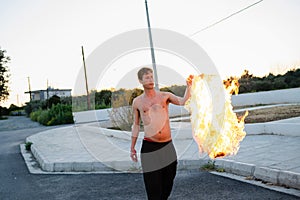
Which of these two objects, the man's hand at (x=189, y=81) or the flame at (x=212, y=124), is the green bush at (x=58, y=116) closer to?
the flame at (x=212, y=124)

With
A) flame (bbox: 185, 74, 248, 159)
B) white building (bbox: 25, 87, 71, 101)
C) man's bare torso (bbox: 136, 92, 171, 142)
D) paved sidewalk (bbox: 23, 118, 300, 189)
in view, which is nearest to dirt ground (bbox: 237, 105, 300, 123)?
paved sidewalk (bbox: 23, 118, 300, 189)

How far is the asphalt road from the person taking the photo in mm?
4941

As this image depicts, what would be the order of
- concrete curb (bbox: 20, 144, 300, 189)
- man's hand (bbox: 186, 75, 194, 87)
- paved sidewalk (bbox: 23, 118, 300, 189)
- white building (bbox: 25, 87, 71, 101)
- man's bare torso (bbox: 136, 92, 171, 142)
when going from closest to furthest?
man's bare torso (bbox: 136, 92, 171, 142) → man's hand (bbox: 186, 75, 194, 87) → concrete curb (bbox: 20, 144, 300, 189) → paved sidewalk (bbox: 23, 118, 300, 189) → white building (bbox: 25, 87, 71, 101)

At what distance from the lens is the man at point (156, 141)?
3855 mm

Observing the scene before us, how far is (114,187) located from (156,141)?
2387 millimetres

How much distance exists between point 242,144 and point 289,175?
338 cm

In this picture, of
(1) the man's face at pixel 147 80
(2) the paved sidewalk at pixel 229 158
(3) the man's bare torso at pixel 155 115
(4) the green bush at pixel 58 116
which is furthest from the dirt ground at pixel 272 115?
(4) the green bush at pixel 58 116

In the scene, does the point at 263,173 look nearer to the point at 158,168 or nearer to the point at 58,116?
the point at 158,168

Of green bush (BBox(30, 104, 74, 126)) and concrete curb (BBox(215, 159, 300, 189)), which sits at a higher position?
green bush (BBox(30, 104, 74, 126))

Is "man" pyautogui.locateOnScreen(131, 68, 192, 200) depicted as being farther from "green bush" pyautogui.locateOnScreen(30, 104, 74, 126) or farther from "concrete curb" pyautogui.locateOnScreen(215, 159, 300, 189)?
"green bush" pyautogui.locateOnScreen(30, 104, 74, 126)

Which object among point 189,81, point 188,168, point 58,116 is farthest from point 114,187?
point 58,116

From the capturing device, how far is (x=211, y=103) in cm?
520

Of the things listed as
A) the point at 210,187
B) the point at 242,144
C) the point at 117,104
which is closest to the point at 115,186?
the point at 210,187

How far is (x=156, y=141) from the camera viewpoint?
3947mm
